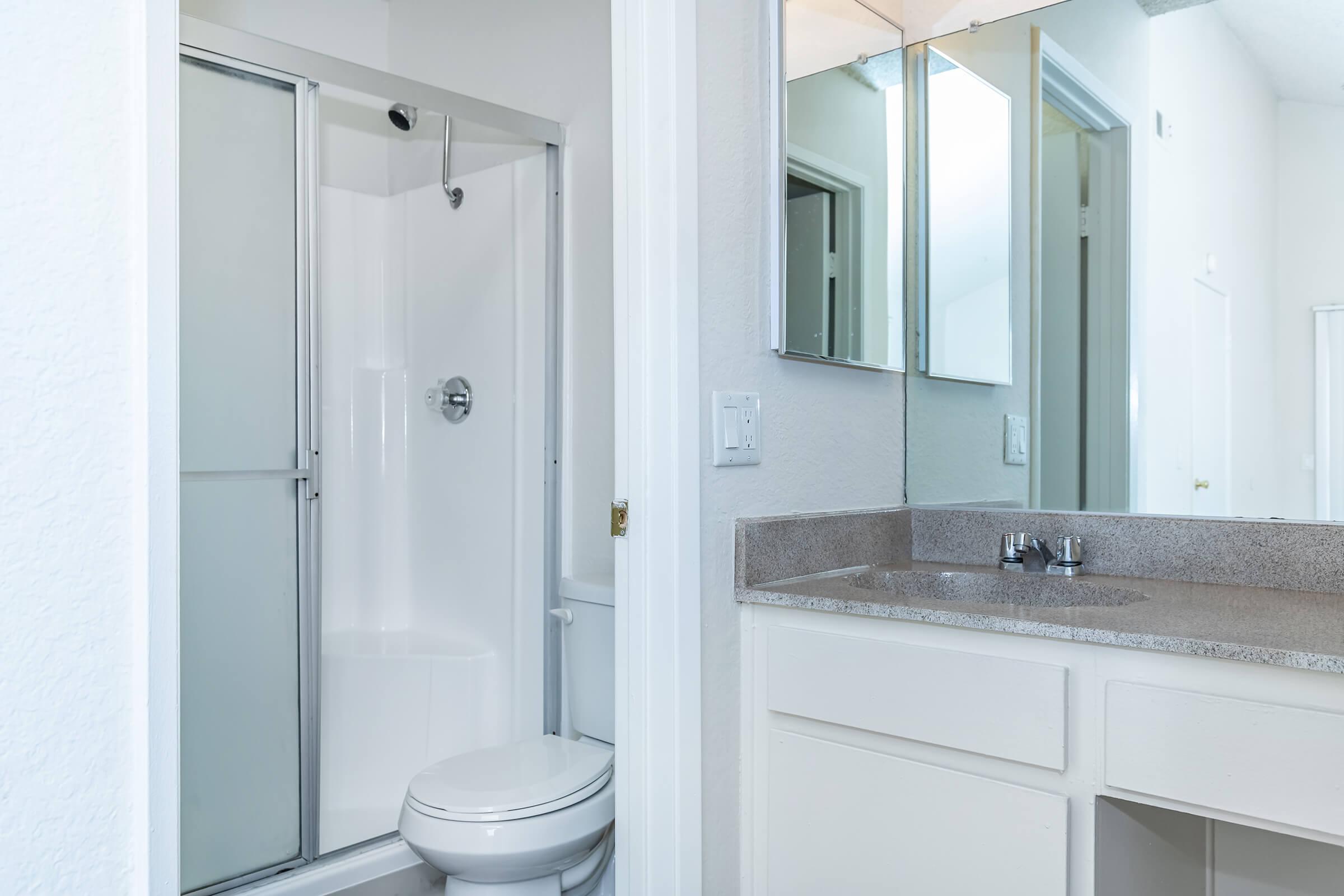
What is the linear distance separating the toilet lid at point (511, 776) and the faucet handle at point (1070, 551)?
94cm

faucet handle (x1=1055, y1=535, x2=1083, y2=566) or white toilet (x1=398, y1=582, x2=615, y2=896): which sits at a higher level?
faucet handle (x1=1055, y1=535, x2=1083, y2=566)

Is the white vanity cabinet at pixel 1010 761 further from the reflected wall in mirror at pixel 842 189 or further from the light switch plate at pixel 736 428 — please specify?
the reflected wall in mirror at pixel 842 189

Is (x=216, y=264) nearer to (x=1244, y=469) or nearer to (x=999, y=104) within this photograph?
(x=999, y=104)

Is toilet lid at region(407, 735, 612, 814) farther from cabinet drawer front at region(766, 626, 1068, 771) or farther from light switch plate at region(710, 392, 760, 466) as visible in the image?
light switch plate at region(710, 392, 760, 466)

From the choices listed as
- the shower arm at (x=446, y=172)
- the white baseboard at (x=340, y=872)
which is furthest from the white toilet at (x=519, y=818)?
the shower arm at (x=446, y=172)

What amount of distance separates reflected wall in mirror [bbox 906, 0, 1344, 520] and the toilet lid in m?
0.85

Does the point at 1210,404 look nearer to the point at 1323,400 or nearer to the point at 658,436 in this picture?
the point at 1323,400

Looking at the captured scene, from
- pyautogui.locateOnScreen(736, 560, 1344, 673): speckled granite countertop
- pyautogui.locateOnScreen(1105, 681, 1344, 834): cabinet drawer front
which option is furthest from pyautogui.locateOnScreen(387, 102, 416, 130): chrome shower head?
pyautogui.locateOnScreen(1105, 681, 1344, 834): cabinet drawer front

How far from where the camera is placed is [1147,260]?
1649mm

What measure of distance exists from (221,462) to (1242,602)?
1.82 meters

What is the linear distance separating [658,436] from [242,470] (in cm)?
102

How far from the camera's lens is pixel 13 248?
2.59ft

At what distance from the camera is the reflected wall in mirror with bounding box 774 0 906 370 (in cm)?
161

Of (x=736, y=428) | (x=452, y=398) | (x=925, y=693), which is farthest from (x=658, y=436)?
(x=452, y=398)
